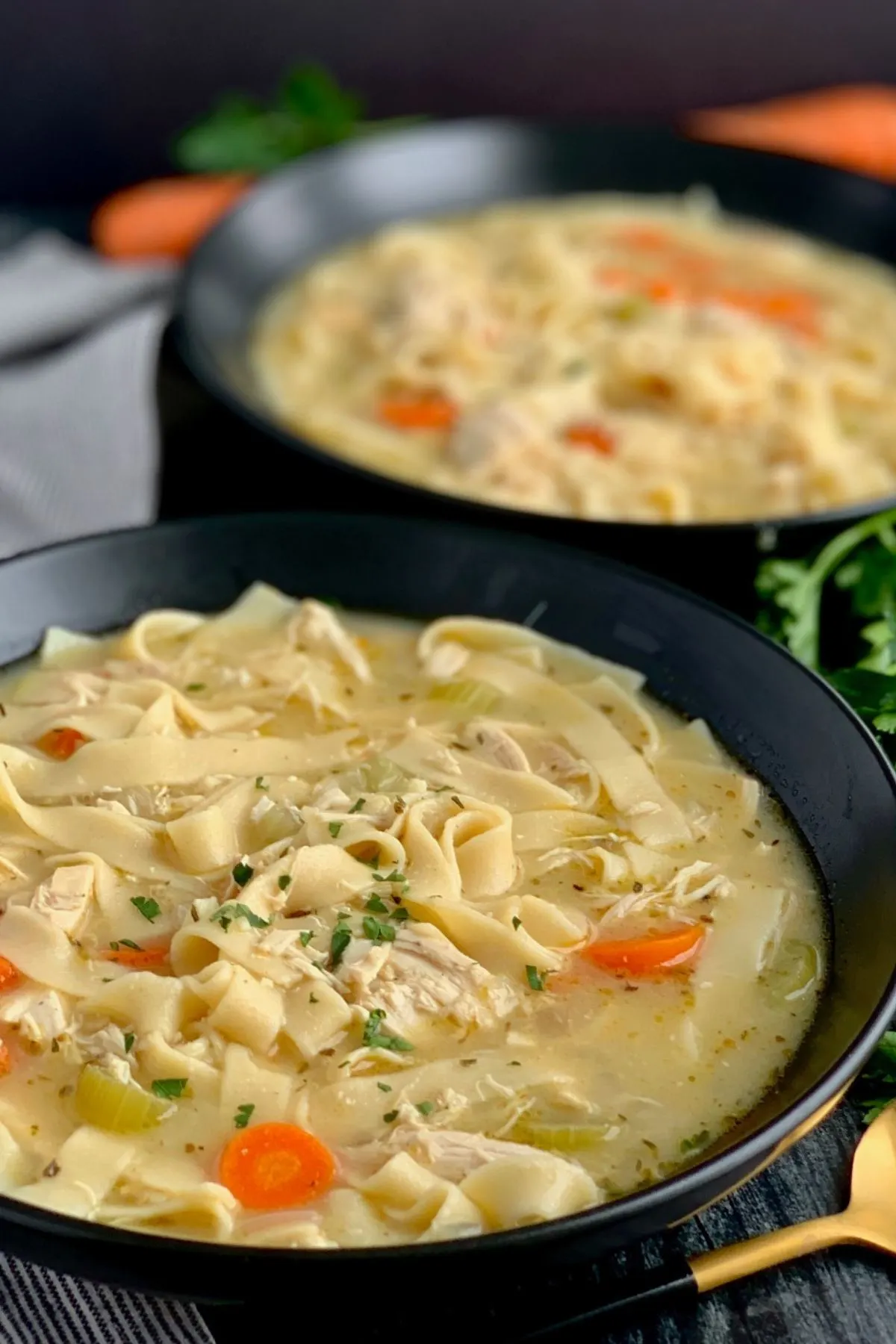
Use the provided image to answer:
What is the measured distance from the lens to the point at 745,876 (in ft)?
12.3

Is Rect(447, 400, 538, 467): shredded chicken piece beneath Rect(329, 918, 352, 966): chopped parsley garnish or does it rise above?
beneath

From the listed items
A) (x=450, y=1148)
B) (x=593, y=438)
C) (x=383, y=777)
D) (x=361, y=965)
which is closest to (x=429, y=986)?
(x=361, y=965)

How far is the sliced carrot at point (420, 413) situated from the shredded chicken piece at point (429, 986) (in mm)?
2797

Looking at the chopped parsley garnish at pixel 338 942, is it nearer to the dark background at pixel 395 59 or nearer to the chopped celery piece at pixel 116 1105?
the chopped celery piece at pixel 116 1105

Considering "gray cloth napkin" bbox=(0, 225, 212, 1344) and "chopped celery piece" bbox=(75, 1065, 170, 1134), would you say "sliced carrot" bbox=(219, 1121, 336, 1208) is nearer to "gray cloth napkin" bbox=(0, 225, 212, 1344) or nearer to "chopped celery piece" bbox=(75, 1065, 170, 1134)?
"chopped celery piece" bbox=(75, 1065, 170, 1134)

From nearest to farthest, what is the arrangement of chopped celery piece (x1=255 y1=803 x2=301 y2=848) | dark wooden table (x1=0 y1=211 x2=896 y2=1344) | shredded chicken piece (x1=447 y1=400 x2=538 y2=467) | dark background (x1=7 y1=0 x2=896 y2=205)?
1. dark wooden table (x1=0 y1=211 x2=896 y2=1344)
2. chopped celery piece (x1=255 y1=803 x2=301 y2=848)
3. shredded chicken piece (x1=447 y1=400 x2=538 y2=467)
4. dark background (x1=7 y1=0 x2=896 y2=205)

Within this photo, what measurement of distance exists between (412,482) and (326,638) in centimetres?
91

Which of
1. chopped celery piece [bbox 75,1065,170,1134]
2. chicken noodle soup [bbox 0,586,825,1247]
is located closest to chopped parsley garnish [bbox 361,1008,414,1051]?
chicken noodle soup [bbox 0,586,825,1247]

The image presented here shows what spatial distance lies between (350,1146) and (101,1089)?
0.46 meters

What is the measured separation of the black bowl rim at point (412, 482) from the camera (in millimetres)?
4711

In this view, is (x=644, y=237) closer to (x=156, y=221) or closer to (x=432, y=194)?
(x=432, y=194)

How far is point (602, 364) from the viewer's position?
6.13 meters

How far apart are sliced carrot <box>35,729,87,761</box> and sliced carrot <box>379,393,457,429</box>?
7.23 ft

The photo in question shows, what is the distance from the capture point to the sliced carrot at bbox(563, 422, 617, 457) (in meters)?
5.68
